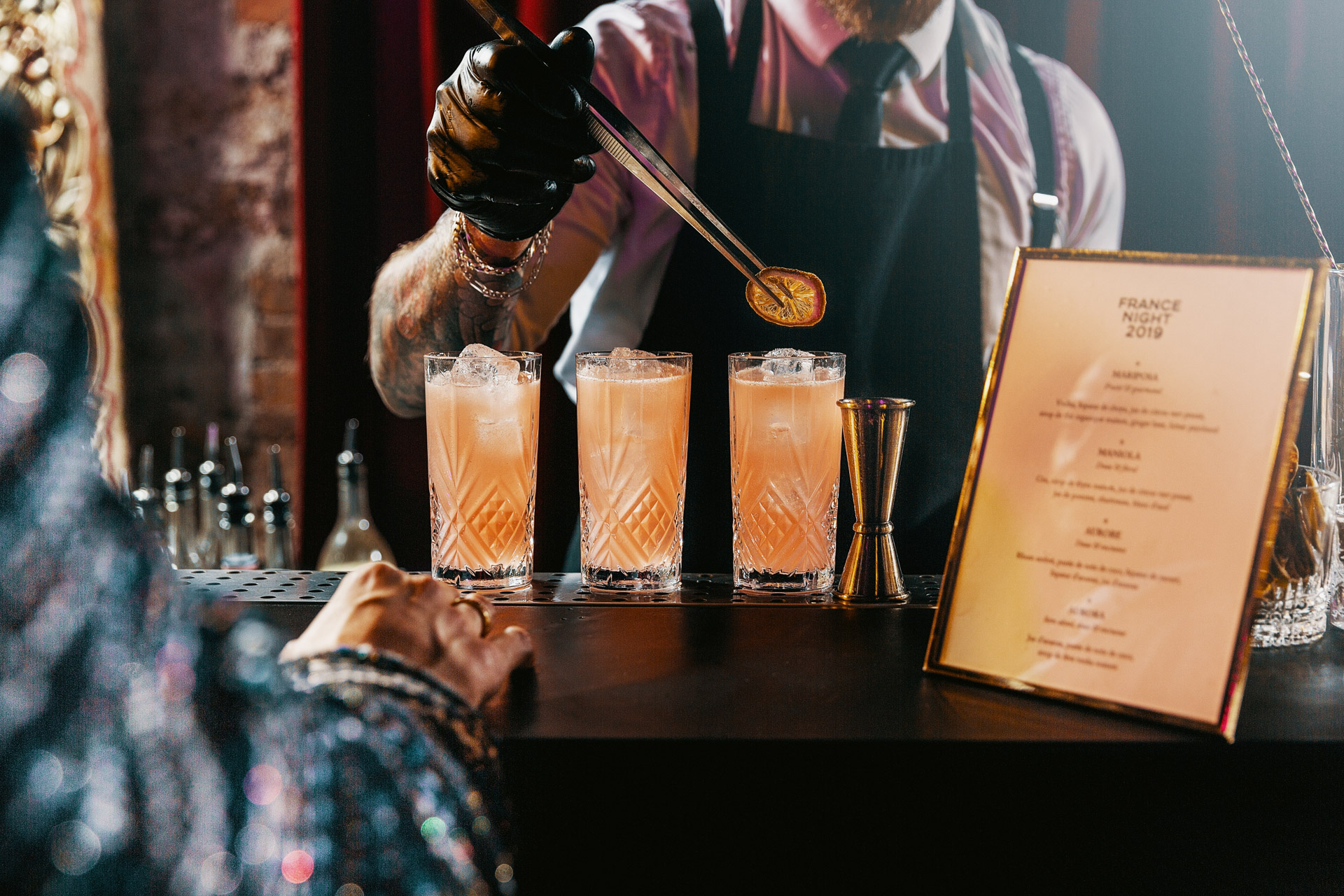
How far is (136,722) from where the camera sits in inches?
16.8

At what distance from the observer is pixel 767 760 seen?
0.56 metres

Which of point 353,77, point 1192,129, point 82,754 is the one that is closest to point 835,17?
point 1192,129

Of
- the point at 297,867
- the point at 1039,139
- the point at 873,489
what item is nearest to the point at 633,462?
the point at 873,489

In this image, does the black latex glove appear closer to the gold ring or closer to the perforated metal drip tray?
the perforated metal drip tray

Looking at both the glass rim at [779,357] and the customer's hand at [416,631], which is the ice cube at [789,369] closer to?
the glass rim at [779,357]

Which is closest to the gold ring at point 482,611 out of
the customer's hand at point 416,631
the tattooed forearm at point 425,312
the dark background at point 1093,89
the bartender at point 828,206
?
the customer's hand at point 416,631

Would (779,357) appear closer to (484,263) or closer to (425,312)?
(484,263)

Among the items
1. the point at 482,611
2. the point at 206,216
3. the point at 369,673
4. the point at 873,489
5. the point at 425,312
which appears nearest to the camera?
the point at 369,673

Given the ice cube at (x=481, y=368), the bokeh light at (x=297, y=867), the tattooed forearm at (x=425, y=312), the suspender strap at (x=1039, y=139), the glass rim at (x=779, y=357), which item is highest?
the suspender strap at (x=1039, y=139)

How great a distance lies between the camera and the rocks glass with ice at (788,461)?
0.89 meters

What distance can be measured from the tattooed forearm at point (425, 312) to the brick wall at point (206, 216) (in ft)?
3.04

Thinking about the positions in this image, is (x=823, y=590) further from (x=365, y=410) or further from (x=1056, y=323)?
(x=365, y=410)

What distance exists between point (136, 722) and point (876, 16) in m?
1.92

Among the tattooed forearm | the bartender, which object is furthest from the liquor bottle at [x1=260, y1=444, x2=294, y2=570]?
the bartender
